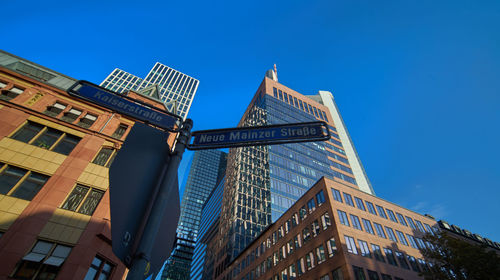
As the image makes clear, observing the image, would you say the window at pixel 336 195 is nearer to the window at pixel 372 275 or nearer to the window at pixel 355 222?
the window at pixel 355 222

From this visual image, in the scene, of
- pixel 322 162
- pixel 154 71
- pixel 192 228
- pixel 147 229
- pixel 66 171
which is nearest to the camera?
pixel 147 229

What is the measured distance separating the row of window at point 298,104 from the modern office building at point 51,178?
82.9 m

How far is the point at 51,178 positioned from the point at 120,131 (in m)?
6.17

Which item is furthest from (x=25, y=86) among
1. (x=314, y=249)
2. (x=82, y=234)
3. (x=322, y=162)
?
(x=322, y=162)

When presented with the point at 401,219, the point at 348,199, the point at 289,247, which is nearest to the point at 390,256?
the point at 348,199

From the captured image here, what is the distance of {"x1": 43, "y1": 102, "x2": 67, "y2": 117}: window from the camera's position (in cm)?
1825

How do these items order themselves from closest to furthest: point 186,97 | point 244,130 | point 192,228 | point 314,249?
point 244,130 < point 314,249 < point 186,97 < point 192,228

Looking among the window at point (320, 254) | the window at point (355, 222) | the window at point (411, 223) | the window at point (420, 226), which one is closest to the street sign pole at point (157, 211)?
the window at point (320, 254)

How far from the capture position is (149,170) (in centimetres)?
379

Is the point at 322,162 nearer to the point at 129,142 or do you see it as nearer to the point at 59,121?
the point at 59,121

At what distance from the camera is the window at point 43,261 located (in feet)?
37.8

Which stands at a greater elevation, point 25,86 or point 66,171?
point 25,86

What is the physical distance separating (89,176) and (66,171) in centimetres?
131

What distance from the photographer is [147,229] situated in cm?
329
